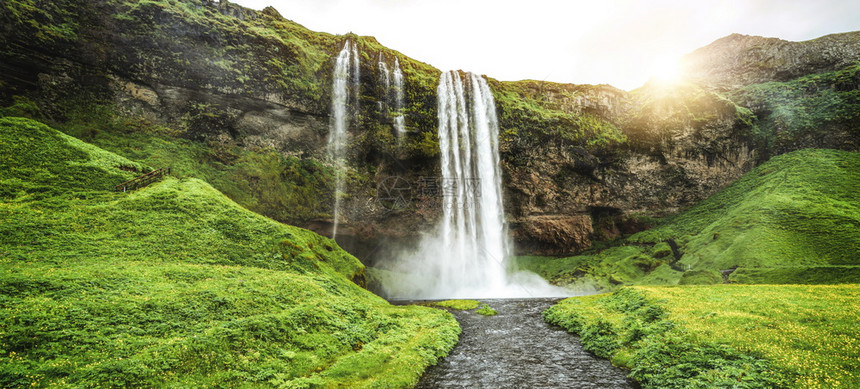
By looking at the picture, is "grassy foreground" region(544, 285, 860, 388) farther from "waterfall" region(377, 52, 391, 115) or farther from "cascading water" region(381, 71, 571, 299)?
"waterfall" region(377, 52, 391, 115)

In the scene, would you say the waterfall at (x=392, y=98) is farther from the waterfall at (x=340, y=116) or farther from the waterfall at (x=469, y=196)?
the waterfall at (x=469, y=196)

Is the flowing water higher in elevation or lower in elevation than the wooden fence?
lower

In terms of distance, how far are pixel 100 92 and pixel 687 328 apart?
52396 mm

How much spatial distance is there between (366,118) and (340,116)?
136 inches

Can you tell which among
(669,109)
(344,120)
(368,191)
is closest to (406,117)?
→ (344,120)

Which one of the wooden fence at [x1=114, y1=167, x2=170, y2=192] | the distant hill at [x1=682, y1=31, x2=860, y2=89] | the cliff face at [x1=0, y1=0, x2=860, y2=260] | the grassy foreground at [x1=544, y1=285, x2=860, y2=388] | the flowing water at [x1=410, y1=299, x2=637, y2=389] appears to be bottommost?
the flowing water at [x1=410, y1=299, x2=637, y2=389]

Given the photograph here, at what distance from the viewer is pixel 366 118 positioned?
153 feet

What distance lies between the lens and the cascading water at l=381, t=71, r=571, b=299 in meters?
50.3

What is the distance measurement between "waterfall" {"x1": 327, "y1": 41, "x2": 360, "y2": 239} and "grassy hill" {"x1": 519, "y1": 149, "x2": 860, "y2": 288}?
114 feet

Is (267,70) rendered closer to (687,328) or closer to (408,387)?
(408,387)

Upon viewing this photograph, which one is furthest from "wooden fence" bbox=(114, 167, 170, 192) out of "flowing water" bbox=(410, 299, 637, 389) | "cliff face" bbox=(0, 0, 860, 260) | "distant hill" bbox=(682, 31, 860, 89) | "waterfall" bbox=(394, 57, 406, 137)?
"distant hill" bbox=(682, 31, 860, 89)

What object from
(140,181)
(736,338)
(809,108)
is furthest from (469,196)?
(809,108)

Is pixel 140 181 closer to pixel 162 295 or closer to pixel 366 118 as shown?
pixel 162 295

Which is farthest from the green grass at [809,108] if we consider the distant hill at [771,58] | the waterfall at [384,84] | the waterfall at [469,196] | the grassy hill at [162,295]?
the grassy hill at [162,295]
